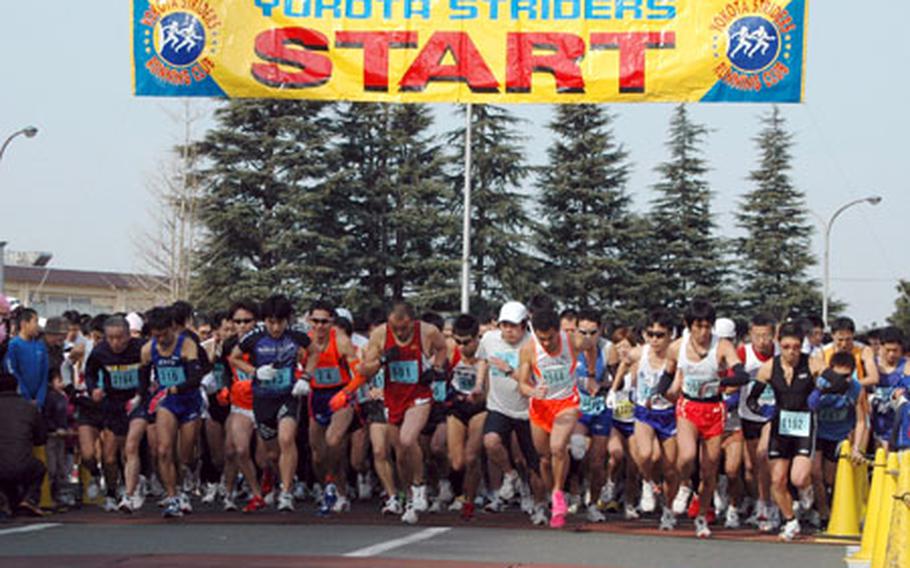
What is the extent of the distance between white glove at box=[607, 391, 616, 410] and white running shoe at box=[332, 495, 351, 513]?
9.62 ft

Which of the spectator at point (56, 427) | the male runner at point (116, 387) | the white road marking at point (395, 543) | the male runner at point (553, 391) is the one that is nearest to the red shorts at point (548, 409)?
the male runner at point (553, 391)

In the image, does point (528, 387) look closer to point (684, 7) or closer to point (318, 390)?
point (318, 390)

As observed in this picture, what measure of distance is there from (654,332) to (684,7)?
653cm

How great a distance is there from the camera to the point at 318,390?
52.8 feet

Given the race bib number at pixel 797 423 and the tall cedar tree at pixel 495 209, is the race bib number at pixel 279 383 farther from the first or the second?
the tall cedar tree at pixel 495 209

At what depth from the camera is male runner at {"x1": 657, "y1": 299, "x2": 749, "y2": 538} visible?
14078 millimetres

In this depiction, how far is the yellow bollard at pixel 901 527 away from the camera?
945 cm

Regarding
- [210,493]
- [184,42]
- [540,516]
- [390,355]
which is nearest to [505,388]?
[390,355]

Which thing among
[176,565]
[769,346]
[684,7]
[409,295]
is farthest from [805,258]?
[176,565]

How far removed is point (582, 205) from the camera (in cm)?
5941

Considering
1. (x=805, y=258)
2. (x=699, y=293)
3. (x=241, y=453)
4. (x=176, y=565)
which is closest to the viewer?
(x=176, y=565)

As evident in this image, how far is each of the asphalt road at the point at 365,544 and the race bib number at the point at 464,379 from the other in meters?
1.29

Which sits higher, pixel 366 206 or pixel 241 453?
pixel 366 206

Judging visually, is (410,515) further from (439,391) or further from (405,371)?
(439,391)
